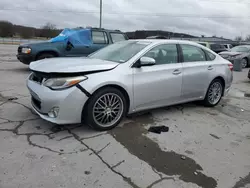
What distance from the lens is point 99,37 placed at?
925 cm

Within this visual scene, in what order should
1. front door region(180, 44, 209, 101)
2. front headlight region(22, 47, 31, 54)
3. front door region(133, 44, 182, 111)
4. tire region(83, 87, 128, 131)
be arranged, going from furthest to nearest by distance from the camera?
front headlight region(22, 47, 31, 54)
front door region(180, 44, 209, 101)
front door region(133, 44, 182, 111)
tire region(83, 87, 128, 131)

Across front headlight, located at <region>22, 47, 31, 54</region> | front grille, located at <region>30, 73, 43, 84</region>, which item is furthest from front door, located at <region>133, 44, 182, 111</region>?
front headlight, located at <region>22, 47, 31, 54</region>

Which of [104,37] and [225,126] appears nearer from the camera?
[225,126]

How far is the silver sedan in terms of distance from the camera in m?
3.39

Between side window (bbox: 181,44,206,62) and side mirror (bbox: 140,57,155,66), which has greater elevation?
side window (bbox: 181,44,206,62)

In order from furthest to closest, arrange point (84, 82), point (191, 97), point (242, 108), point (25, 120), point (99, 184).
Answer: point (242, 108) < point (191, 97) < point (25, 120) < point (84, 82) < point (99, 184)

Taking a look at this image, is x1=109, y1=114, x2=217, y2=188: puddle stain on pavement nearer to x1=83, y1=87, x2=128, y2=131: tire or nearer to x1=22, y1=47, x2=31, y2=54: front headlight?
x1=83, y1=87, x2=128, y2=131: tire

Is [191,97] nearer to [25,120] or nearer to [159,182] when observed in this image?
[159,182]

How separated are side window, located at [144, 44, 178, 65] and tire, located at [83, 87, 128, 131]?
3.29 feet

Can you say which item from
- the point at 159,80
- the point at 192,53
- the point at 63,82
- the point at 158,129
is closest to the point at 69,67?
the point at 63,82

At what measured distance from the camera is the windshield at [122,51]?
4.09 metres

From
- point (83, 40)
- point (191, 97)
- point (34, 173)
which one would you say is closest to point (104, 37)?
point (83, 40)

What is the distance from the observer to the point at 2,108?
459 cm

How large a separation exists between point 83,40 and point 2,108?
16.7 feet
